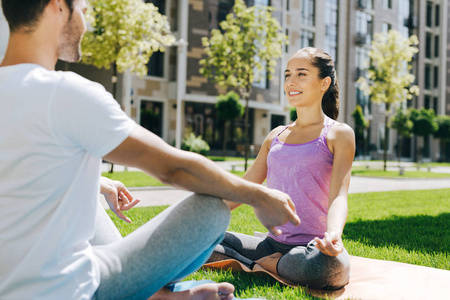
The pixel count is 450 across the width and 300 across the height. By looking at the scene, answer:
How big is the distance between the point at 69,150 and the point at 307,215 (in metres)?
1.86

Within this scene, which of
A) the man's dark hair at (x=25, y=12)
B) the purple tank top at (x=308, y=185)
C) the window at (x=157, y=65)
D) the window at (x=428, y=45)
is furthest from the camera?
the window at (x=428, y=45)

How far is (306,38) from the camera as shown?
3812 cm

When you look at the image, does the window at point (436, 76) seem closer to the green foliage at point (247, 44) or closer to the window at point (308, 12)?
the window at point (308, 12)

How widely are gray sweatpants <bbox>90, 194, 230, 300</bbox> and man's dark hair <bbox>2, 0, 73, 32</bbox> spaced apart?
0.81m

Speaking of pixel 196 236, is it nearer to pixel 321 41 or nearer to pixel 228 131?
pixel 228 131

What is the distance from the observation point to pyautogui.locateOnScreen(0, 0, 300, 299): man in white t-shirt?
52.1 inches

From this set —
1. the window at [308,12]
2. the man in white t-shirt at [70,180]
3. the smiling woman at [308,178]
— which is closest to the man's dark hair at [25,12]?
the man in white t-shirt at [70,180]

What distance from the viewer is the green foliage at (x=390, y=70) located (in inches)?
831

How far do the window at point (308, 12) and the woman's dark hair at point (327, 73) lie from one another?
3655 cm

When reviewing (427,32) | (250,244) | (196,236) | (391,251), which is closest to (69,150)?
(196,236)

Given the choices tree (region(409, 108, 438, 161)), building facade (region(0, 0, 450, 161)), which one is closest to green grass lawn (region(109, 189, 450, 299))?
building facade (region(0, 0, 450, 161))

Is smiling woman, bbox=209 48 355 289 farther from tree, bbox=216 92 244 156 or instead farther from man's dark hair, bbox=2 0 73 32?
tree, bbox=216 92 244 156

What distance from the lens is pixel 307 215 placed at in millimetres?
2869

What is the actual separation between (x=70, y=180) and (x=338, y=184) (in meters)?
1.76
